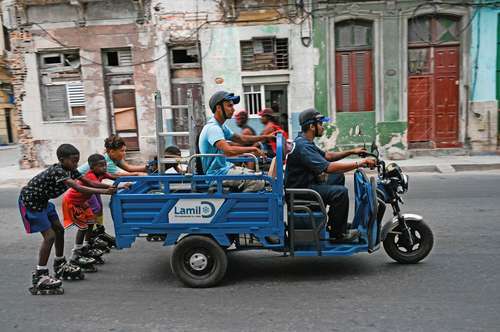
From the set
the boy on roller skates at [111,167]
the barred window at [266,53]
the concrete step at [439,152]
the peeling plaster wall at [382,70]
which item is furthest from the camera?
the barred window at [266,53]

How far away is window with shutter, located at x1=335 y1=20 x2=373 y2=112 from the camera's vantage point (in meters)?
13.4

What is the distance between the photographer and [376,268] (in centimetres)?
481

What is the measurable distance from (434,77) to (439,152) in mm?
2202

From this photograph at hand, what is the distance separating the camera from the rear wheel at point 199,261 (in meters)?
4.44

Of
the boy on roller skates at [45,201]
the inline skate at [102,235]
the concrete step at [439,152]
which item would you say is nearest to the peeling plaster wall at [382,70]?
the concrete step at [439,152]

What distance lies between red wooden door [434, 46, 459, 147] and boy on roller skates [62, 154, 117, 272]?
432 inches

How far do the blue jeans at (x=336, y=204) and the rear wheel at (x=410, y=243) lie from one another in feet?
2.10

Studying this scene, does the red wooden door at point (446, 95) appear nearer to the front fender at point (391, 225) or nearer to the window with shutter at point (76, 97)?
the front fender at point (391, 225)

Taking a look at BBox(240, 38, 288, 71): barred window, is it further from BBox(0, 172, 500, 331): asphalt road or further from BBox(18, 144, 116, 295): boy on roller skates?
BBox(18, 144, 116, 295): boy on roller skates

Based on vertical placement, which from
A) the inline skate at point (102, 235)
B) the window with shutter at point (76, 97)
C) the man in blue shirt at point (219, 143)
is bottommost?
the inline skate at point (102, 235)

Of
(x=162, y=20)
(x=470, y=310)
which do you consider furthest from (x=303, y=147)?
(x=162, y=20)

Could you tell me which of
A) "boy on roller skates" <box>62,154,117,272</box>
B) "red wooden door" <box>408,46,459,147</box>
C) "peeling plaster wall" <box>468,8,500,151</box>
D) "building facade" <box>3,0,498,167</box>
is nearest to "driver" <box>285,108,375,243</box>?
"boy on roller skates" <box>62,154,117,272</box>

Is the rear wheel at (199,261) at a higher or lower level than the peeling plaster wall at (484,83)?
lower

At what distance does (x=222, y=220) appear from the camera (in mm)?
4391
